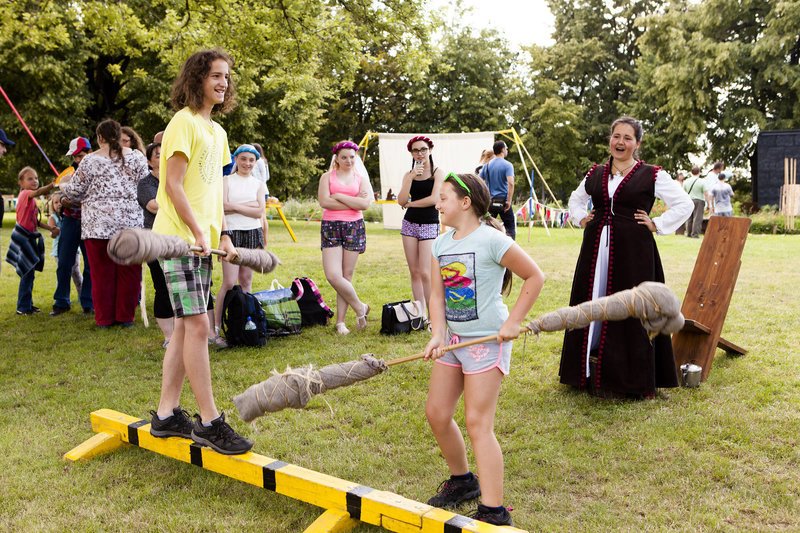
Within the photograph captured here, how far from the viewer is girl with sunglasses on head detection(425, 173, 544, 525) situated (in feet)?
10.5

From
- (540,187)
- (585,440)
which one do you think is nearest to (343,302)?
(585,440)

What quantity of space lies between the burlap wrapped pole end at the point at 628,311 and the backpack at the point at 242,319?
4102 millimetres

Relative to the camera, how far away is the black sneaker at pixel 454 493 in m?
3.52

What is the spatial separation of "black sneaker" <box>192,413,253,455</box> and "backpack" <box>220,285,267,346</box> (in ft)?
9.54

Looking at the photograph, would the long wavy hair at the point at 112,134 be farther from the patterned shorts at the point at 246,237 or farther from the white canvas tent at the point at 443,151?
the white canvas tent at the point at 443,151

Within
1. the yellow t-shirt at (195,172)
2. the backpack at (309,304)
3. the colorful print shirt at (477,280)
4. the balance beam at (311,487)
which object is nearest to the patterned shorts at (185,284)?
the yellow t-shirt at (195,172)

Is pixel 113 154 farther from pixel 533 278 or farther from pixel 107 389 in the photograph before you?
pixel 533 278

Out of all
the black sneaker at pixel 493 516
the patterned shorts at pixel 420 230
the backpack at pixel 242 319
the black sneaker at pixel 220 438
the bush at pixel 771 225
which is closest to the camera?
the black sneaker at pixel 493 516

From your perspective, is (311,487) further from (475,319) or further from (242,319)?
(242,319)

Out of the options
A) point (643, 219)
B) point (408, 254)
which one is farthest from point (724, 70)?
point (643, 219)

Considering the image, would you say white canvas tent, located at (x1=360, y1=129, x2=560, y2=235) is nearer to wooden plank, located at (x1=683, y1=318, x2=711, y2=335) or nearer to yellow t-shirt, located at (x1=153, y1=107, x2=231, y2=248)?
wooden plank, located at (x1=683, y1=318, x2=711, y2=335)

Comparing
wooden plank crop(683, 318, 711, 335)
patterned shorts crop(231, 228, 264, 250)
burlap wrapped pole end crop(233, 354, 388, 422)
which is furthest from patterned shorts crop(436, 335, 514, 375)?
patterned shorts crop(231, 228, 264, 250)

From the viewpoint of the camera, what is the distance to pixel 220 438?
381 cm

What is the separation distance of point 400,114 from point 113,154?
34332mm
